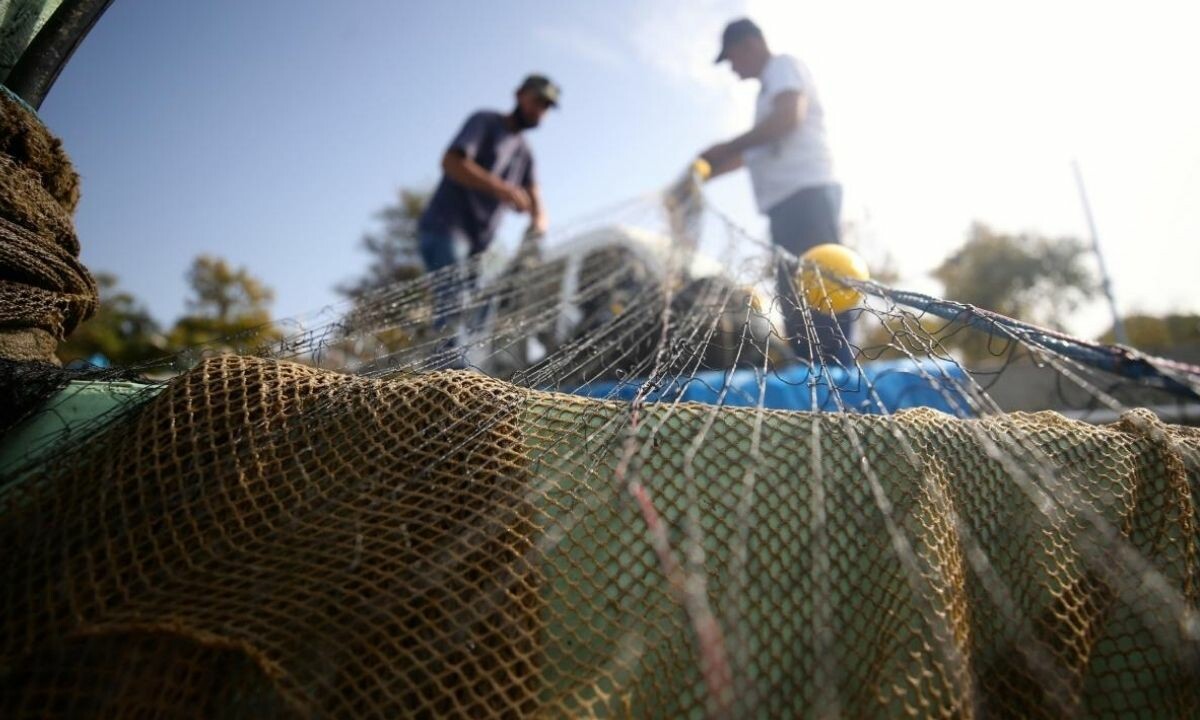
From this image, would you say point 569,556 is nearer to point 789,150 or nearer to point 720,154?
point 789,150

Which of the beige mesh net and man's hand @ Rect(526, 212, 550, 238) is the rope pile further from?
man's hand @ Rect(526, 212, 550, 238)

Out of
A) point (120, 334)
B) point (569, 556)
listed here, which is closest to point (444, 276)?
point (569, 556)

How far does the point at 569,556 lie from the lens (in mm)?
953

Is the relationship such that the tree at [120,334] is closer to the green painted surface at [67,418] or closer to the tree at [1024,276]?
the green painted surface at [67,418]

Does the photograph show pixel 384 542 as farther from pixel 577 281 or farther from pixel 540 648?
pixel 577 281

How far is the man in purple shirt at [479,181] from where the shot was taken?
3.75 meters

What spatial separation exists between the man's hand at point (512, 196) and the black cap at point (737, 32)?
1466 mm

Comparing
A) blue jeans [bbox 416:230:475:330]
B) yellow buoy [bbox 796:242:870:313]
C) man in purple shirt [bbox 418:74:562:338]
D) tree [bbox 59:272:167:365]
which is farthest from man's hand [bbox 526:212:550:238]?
tree [bbox 59:272:167:365]

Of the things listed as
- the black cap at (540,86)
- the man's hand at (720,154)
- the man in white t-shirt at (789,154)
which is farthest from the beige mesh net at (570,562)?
the black cap at (540,86)

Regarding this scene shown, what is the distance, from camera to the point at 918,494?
41.6 inches

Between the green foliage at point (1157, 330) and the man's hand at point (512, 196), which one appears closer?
the man's hand at point (512, 196)

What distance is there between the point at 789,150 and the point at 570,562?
2773mm

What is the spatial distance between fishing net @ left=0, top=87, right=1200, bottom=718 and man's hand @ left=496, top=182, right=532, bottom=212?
278 cm

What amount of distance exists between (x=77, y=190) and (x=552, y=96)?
2.91 meters
